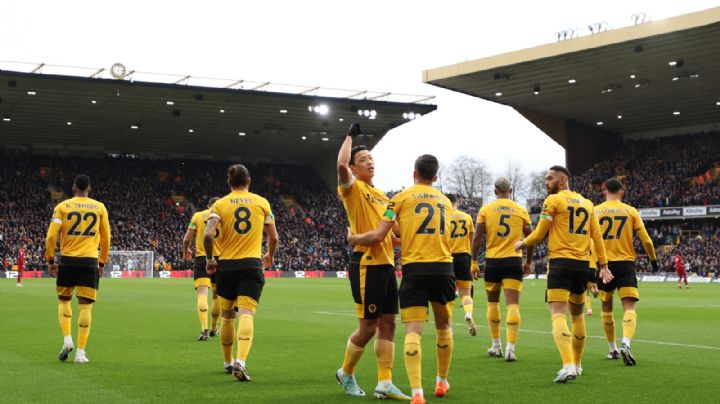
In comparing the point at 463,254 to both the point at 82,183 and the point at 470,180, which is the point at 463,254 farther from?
the point at 470,180

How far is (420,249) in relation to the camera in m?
7.62

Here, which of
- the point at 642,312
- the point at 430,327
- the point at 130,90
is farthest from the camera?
the point at 130,90

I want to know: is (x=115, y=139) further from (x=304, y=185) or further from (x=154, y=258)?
(x=304, y=185)

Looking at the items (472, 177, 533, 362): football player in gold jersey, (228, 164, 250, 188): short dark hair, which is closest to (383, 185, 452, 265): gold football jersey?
(228, 164, 250, 188): short dark hair

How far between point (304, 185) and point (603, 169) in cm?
2435

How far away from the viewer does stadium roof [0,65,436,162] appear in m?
48.2

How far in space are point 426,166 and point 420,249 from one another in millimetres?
771

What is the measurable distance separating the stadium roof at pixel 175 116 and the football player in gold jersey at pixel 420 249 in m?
40.6

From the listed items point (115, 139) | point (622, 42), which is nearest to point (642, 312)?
point (622, 42)

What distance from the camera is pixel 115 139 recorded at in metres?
62.5

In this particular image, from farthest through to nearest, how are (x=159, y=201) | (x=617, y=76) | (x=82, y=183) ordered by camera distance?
(x=159, y=201) → (x=617, y=76) → (x=82, y=183)

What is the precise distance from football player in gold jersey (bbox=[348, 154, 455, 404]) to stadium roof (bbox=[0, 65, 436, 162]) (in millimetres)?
40611

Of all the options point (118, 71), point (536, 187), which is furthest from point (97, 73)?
point (536, 187)

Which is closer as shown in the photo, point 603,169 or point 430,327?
point 430,327
